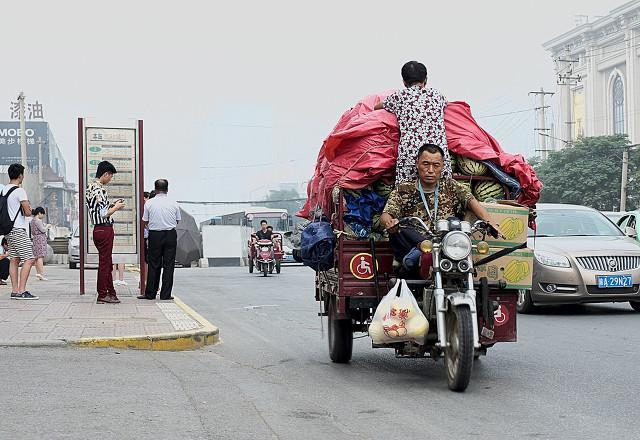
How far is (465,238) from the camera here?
7.09 metres

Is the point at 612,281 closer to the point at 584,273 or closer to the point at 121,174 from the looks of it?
the point at 584,273

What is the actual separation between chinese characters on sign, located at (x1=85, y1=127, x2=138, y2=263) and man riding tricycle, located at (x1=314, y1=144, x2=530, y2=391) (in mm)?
8749

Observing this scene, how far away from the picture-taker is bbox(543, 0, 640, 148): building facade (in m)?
99.9

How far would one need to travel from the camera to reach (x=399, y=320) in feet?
23.8

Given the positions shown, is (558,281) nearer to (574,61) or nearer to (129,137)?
(129,137)

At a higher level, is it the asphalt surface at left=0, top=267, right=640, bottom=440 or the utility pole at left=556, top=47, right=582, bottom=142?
the utility pole at left=556, top=47, right=582, bottom=142

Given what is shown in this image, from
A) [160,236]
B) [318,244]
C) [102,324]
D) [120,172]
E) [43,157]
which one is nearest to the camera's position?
[318,244]

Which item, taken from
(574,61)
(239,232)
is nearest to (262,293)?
(239,232)

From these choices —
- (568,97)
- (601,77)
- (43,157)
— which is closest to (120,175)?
(601,77)

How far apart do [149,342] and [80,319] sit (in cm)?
212

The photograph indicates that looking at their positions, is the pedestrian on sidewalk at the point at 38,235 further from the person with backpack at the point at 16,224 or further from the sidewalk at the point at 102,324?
the person with backpack at the point at 16,224

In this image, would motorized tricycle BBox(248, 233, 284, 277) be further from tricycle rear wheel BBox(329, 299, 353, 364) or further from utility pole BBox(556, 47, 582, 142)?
utility pole BBox(556, 47, 582, 142)

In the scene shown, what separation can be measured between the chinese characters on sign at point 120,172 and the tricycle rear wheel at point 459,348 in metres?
10.2

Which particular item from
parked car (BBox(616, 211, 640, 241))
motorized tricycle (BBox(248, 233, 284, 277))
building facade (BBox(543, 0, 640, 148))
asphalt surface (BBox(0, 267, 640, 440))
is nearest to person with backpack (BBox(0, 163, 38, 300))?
asphalt surface (BBox(0, 267, 640, 440))
